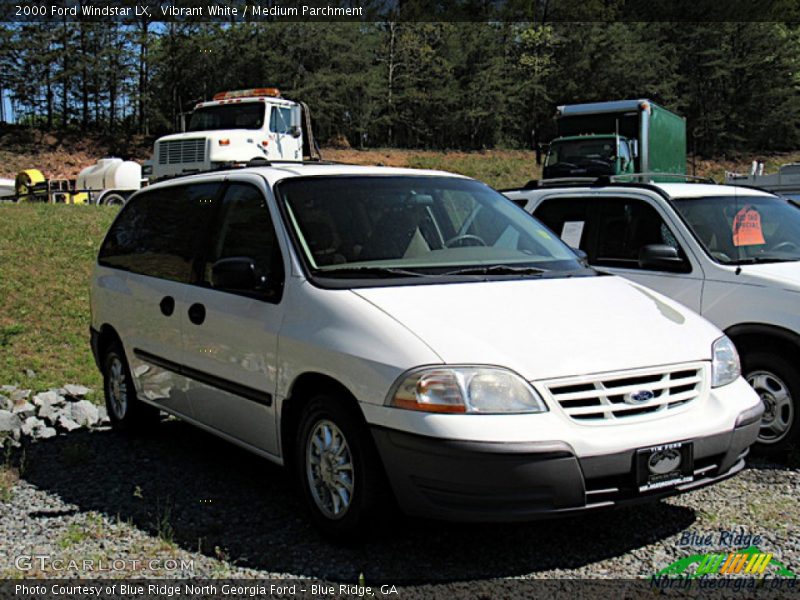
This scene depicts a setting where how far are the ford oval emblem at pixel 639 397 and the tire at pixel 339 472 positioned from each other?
110 centimetres

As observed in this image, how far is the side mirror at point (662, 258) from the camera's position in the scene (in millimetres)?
5996

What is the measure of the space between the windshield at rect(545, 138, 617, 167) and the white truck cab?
21.2 feet

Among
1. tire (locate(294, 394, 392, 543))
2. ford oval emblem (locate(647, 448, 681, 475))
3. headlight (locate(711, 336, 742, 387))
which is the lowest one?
tire (locate(294, 394, 392, 543))

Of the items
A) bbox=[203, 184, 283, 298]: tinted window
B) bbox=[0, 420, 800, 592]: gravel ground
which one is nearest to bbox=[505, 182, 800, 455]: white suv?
bbox=[0, 420, 800, 592]: gravel ground

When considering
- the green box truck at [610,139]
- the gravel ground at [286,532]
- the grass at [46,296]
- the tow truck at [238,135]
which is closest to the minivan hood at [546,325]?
the gravel ground at [286,532]

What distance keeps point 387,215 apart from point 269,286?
31.8 inches

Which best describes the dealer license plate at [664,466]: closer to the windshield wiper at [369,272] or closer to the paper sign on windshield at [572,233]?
the windshield wiper at [369,272]

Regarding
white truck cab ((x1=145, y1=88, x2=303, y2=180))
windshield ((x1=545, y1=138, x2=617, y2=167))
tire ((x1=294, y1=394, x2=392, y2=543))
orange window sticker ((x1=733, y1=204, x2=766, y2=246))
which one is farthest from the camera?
windshield ((x1=545, y1=138, x2=617, y2=167))

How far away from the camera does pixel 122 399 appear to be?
6.32 metres

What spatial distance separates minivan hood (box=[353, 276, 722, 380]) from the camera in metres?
3.65

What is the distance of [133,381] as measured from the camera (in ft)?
19.7

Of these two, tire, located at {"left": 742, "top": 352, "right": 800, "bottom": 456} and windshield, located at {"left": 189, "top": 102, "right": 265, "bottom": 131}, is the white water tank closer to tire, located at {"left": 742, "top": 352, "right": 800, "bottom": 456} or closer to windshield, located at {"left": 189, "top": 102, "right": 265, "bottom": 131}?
windshield, located at {"left": 189, "top": 102, "right": 265, "bottom": 131}

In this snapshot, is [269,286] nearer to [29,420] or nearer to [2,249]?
[29,420]

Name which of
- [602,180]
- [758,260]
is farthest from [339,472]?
[602,180]
